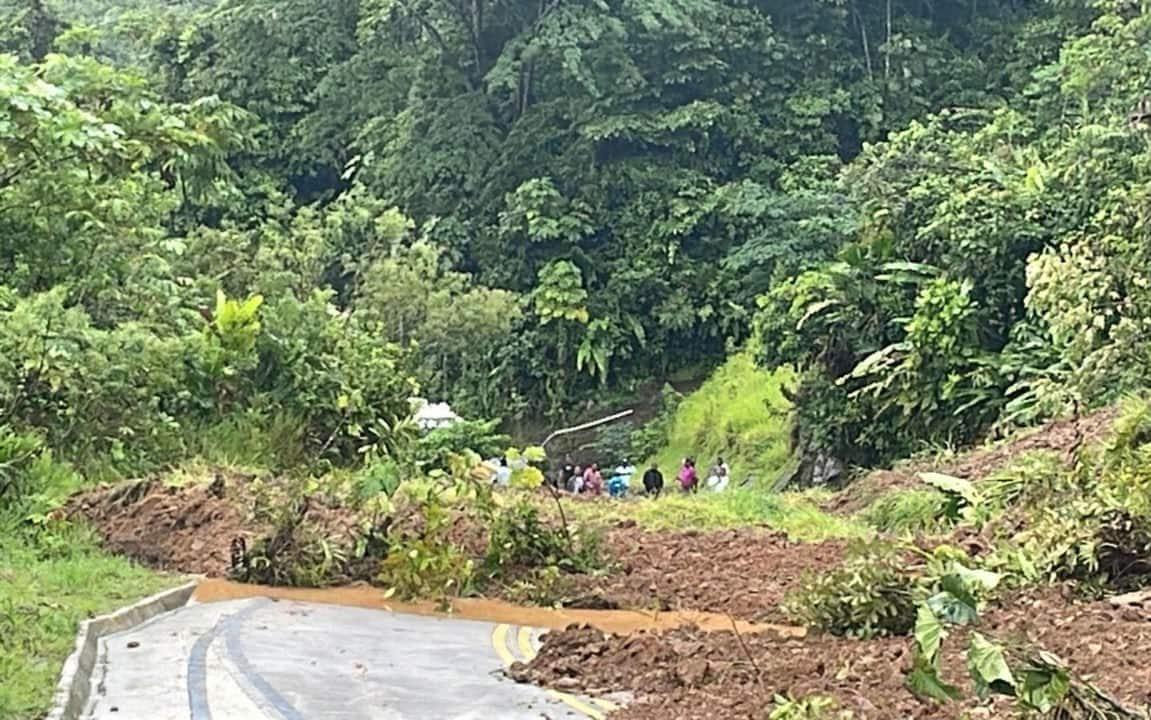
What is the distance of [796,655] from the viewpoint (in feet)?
28.8

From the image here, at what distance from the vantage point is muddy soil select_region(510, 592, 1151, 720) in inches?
279

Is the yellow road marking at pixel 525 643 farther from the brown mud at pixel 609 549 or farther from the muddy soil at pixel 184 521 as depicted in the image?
the muddy soil at pixel 184 521

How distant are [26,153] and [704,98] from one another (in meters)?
22.6

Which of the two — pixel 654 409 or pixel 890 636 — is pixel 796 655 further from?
pixel 654 409

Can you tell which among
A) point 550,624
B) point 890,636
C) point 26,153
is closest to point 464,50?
point 26,153

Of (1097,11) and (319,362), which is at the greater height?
(1097,11)

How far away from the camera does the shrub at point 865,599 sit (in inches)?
379

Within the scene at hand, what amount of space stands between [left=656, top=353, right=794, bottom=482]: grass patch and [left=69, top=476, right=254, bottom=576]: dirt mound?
14087mm

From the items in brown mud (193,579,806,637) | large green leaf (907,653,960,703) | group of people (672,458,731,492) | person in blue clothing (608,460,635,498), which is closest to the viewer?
large green leaf (907,653,960,703)

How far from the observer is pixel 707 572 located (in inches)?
531

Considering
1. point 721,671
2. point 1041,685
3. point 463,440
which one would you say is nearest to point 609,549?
point 721,671

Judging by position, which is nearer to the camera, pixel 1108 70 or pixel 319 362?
pixel 319 362

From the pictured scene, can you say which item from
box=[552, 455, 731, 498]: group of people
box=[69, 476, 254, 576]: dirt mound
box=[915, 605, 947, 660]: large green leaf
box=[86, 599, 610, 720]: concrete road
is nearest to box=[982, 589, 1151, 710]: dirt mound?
box=[915, 605, 947, 660]: large green leaf

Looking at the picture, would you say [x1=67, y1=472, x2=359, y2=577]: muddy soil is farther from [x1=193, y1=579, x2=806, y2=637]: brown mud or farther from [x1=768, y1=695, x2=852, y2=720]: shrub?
[x1=768, y1=695, x2=852, y2=720]: shrub
